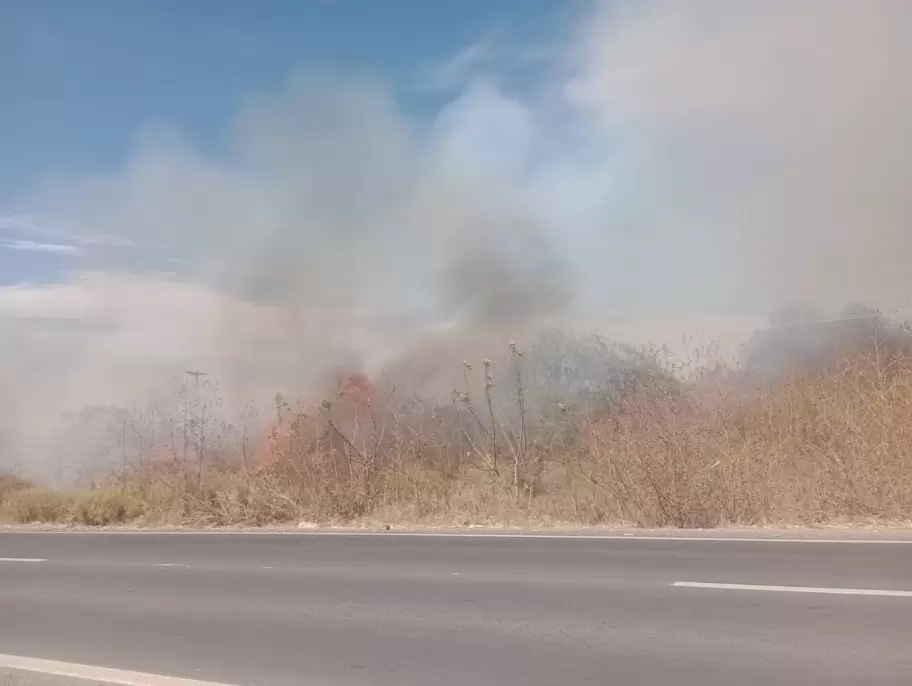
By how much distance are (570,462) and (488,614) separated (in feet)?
30.1

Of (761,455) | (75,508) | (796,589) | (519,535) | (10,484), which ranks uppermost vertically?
(10,484)

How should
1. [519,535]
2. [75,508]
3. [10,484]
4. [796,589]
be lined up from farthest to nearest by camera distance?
[10,484]
[75,508]
[519,535]
[796,589]

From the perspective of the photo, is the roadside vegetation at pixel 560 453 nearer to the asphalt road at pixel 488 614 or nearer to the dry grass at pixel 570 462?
the dry grass at pixel 570 462

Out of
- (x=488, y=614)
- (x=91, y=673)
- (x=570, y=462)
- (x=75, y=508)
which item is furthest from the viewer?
(x=75, y=508)

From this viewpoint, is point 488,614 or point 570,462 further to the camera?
point 570,462

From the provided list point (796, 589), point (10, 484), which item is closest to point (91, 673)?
point (796, 589)

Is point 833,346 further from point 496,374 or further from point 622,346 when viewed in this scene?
point 496,374

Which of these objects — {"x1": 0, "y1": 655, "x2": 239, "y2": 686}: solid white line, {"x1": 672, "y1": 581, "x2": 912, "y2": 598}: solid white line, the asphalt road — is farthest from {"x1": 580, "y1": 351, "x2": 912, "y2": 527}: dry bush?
{"x1": 0, "y1": 655, "x2": 239, "y2": 686}: solid white line

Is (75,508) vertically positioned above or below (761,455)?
below

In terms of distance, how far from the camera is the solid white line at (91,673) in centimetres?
507

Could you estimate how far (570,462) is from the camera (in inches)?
617

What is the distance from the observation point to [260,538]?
42.2 feet

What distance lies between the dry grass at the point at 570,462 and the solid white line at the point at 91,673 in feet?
27.9

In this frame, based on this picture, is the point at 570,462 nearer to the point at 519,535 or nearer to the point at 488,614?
the point at 519,535
